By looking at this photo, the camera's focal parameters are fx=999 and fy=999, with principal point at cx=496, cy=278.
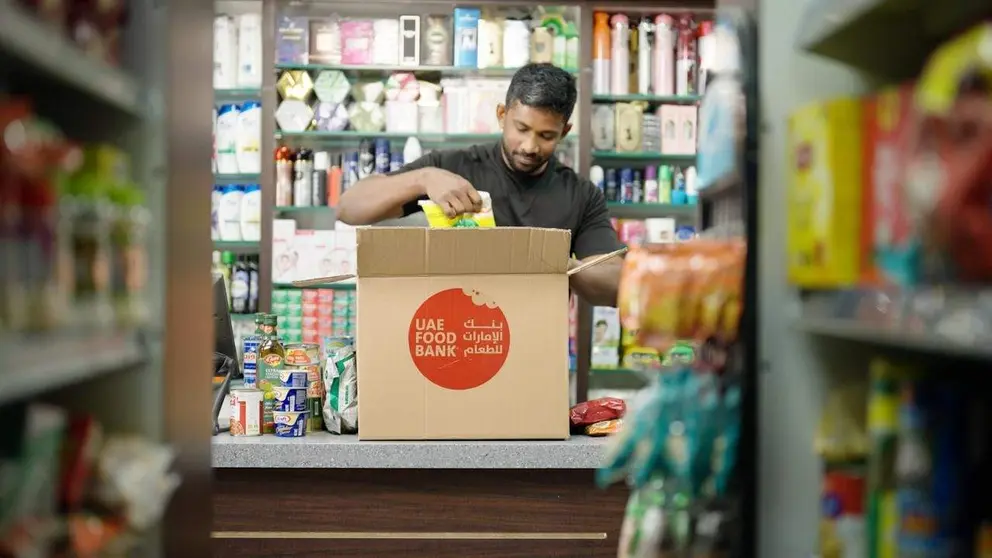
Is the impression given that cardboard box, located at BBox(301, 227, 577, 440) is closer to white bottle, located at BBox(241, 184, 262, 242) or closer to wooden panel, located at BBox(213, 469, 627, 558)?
wooden panel, located at BBox(213, 469, 627, 558)

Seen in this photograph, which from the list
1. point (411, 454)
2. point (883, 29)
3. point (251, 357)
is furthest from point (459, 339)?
point (883, 29)

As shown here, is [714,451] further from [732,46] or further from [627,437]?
[732,46]

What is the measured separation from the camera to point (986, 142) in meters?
0.82

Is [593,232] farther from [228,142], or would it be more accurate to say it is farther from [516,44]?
[228,142]

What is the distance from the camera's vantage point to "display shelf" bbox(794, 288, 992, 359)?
82 centimetres

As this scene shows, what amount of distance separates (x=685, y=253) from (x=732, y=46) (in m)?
0.31

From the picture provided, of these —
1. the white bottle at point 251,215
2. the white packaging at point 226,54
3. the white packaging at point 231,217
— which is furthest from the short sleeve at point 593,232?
the white packaging at point 226,54

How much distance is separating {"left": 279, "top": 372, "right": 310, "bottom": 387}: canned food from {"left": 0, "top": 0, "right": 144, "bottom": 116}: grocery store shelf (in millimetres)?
1220

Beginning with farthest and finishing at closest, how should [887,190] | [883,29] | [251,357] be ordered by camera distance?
[251,357], [883,29], [887,190]

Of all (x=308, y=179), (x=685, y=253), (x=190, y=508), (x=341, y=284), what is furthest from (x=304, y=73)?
(x=685, y=253)

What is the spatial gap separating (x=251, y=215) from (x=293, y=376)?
267 centimetres

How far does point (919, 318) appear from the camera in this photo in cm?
90

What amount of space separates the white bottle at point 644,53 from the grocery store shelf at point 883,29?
389cm

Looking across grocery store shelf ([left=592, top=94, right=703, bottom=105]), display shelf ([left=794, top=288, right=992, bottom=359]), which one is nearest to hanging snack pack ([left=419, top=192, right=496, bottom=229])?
display shelf ([left=794, top=288, right=992, bottom=359])
